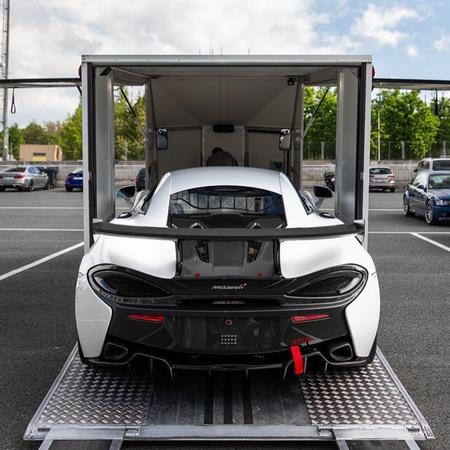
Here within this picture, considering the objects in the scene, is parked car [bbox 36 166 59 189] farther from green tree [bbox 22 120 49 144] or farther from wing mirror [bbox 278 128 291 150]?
green tree [bbox 22 120 49 144]

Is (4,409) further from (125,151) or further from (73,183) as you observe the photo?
(125,151)

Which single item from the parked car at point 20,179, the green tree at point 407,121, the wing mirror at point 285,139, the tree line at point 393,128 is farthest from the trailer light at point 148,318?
the green tree at point 407,121

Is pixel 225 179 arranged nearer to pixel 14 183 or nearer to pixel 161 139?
pixel 161 139

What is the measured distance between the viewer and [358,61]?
568 cm

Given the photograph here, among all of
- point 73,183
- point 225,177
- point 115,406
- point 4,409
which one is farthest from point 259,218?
point 73,183

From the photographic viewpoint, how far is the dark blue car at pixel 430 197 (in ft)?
53.7

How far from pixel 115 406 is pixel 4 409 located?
2.32 ft

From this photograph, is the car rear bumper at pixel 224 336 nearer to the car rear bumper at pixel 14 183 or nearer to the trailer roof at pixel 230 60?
the trailer roof at pixel 230 60

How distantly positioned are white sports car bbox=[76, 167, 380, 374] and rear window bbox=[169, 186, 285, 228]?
3.18 ft

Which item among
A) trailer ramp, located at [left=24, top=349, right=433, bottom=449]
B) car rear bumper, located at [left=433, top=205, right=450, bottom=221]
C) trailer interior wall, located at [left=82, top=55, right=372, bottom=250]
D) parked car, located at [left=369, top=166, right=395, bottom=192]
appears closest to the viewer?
trailer ramp, located at [left=24, top=349, right=433, bottom=449]

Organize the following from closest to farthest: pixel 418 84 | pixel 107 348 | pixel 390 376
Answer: pixel 107 348
pixel 390 376
pixel 418 84

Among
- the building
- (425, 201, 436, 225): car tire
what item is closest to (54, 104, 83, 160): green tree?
the building

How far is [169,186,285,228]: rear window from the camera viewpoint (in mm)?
5305

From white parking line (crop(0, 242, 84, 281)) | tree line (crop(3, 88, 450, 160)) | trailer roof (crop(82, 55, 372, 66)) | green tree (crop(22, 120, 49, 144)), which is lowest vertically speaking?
white parking line (crop(0, 242, 84, 281))
